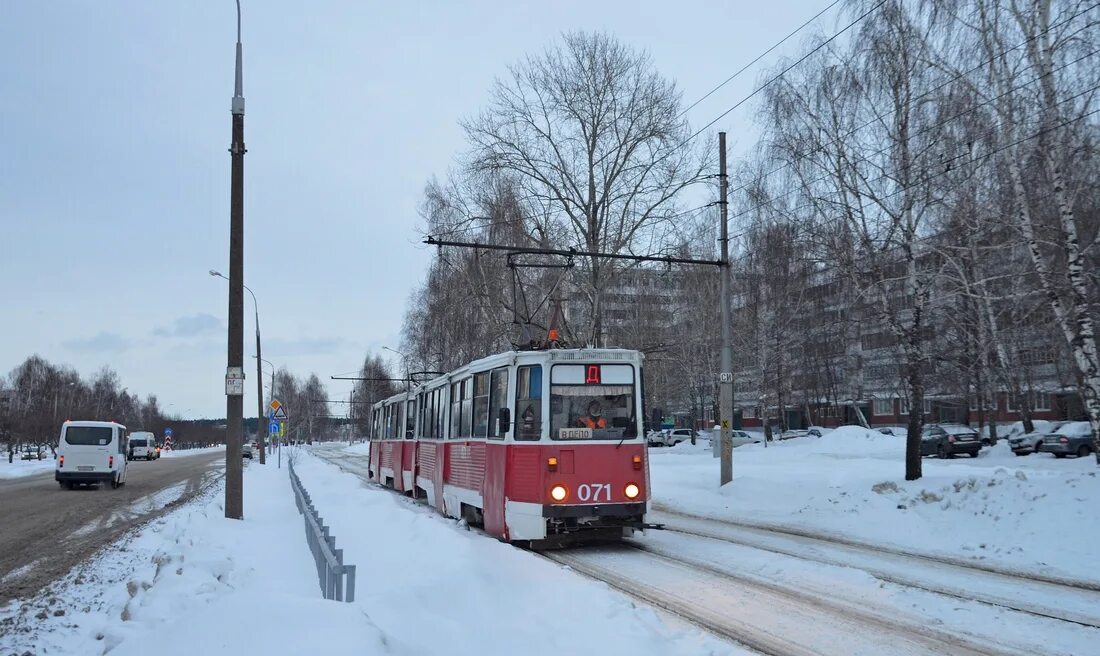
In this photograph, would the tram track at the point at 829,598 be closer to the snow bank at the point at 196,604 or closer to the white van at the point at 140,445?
the snow bank at the point at 196,604

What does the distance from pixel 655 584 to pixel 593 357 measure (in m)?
3.99

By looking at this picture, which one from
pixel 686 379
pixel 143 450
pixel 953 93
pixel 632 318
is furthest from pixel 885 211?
pixel 143 450

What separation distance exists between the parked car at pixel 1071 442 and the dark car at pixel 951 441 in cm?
315

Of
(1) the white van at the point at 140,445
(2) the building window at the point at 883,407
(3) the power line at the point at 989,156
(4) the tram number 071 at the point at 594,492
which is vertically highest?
(3) the power line at the point at 989,156

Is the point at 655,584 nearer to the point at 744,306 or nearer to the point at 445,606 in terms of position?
the point at 445,606

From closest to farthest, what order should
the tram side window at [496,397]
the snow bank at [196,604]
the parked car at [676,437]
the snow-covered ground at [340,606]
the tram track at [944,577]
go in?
1. the snow bank at [196,604]
2. the snow-covered ground at [340,606]
3. the tram track at [944,577]
4. the tram side window at [496,397]
5. the parked car at [676,437]

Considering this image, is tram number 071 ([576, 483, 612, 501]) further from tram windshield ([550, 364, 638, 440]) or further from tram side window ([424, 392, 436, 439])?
tram side window ([424, 392, 436, 439])

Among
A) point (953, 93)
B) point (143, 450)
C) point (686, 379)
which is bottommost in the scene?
point (143, 450)

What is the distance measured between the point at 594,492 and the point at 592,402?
130cm

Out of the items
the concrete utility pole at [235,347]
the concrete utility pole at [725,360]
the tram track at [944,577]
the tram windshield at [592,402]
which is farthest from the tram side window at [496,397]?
the concrete utility pole at [725,360]

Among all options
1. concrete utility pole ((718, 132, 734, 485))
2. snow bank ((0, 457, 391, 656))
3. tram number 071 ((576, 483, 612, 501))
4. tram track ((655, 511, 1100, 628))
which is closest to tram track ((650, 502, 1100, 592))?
tram track ((655, 511, 1100, 628))

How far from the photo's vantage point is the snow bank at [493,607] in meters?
6.05

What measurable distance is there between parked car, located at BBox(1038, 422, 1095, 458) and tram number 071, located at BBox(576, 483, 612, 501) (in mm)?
28646

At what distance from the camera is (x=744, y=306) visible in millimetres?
50750
